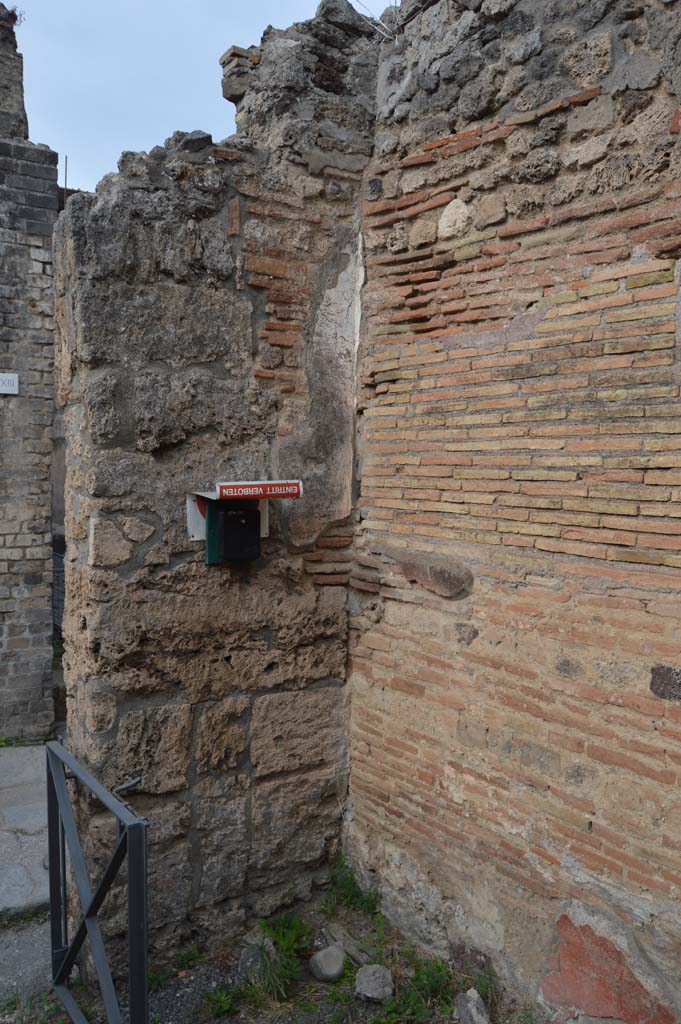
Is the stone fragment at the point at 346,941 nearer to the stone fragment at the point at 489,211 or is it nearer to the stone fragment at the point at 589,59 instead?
the stone fragment at the point at 489,211

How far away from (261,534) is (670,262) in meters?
1.87

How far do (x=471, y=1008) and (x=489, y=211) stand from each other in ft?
9.86

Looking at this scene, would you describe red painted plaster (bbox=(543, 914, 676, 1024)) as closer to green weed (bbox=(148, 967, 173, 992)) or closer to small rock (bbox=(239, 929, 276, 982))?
small rock (bbox=(239, 929, 276, 982))

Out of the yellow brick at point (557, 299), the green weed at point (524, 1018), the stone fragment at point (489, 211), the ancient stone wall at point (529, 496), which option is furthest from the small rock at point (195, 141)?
the green weed at point (524, 1018)

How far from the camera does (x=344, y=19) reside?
3.51 metres

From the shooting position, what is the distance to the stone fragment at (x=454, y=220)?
3.07 m

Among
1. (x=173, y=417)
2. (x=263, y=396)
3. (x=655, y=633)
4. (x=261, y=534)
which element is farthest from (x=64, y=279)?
(x=655, y=633)

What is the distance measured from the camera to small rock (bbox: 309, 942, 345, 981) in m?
3.21

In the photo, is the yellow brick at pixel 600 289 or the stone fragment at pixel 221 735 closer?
the yellow brick at pixel 600 289

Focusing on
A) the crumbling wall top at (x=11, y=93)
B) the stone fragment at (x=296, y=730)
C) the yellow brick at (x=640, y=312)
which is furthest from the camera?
the crumbling wall top at (x=11, y=93)

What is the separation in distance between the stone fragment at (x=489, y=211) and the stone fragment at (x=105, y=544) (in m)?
1.87

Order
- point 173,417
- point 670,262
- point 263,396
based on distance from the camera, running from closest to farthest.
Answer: point 670,262
point 173,417
point 263,396

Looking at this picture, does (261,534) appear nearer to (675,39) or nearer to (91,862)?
(91,862)

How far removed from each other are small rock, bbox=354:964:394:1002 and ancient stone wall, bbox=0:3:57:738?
4.49m
